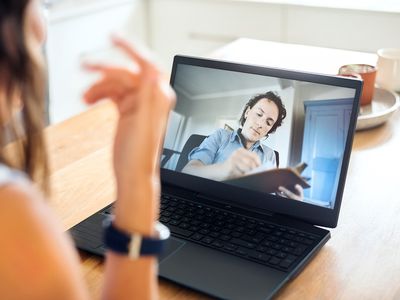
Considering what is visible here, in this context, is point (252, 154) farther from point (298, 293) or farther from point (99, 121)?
point (99, 121)

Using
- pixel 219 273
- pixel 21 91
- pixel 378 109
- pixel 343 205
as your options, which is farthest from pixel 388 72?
pixel 21 91

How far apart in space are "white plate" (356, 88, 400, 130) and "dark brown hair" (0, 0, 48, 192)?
0.92 m

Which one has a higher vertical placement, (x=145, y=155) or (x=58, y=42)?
(x=145, y=155)

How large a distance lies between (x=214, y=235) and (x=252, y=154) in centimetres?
17

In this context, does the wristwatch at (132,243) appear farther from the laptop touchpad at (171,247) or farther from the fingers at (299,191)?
the fingers at (299,191)

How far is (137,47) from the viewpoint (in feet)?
2.54

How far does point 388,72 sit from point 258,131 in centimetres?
76

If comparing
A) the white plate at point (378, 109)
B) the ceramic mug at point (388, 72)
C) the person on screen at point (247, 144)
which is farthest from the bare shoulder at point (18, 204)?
the ceramic mug at point (388, 72)

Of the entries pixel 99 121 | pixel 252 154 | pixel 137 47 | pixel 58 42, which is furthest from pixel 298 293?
pixel 58 42

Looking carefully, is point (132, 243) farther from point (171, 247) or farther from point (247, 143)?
point (247, 143)

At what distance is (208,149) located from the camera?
1145mm

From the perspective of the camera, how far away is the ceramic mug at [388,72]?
5.58ft

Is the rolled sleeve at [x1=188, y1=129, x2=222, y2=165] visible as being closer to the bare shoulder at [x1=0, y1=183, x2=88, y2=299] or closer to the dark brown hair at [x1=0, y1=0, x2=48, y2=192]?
the dark brown hair at [x1=0, y1=0, x2=48, y2=192]

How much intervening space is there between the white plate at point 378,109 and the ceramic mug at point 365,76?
0.02 meters
